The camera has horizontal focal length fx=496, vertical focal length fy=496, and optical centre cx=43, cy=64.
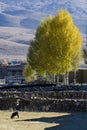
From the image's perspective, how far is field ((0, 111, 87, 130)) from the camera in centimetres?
3435

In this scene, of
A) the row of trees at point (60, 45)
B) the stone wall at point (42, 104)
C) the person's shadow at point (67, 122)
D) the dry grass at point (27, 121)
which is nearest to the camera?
the dry grass at point (27, 121)

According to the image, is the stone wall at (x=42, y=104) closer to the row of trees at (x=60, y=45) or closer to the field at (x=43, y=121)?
the field at (x=43, y=121)

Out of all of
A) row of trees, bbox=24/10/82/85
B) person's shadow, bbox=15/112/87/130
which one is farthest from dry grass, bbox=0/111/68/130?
row of trees, bbox=24/10/82/85

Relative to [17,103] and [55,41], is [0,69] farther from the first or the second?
[17,103]

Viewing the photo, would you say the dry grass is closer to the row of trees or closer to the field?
the field

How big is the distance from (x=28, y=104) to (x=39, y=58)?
3762 cm

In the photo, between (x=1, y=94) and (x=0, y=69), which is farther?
(x=0, y=69)

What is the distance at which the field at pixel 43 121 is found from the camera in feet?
113

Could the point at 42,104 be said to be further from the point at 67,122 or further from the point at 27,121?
the point at 67,122

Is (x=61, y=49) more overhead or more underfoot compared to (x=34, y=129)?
more overhead

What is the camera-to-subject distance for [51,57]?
8325 cm

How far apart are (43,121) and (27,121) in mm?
1611

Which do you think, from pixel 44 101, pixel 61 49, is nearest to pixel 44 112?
pixel 44 101

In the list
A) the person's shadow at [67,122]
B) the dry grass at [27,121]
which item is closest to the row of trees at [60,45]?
the dry grass at [27,121]
